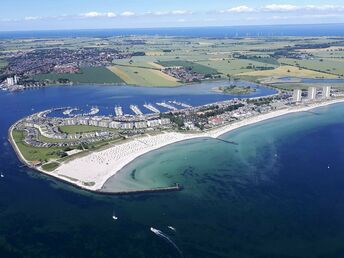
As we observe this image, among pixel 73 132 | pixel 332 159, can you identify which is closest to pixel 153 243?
pixel 332 159

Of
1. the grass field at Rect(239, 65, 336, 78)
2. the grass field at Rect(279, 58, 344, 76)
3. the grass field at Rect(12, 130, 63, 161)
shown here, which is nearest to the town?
the grass field at Rect(12, 130, 63, 161)

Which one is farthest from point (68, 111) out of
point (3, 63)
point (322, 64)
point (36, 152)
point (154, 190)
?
point (322, 64)

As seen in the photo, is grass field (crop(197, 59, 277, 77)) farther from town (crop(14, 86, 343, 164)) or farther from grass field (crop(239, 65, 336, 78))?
town (crop(14, 86, 343, 164))

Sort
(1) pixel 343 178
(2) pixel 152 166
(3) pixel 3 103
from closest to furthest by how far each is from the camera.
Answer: (1) pixel 343 178, (2) pixel 152 166, (3) pixel 3 103

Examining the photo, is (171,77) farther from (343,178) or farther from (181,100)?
(343,178)

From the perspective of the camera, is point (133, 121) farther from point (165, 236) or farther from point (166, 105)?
point (165, 236)

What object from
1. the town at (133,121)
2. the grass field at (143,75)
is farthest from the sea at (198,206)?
the grass field at (143,75)

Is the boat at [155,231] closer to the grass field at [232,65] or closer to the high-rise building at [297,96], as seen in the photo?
the high-rise building at [297,96]
